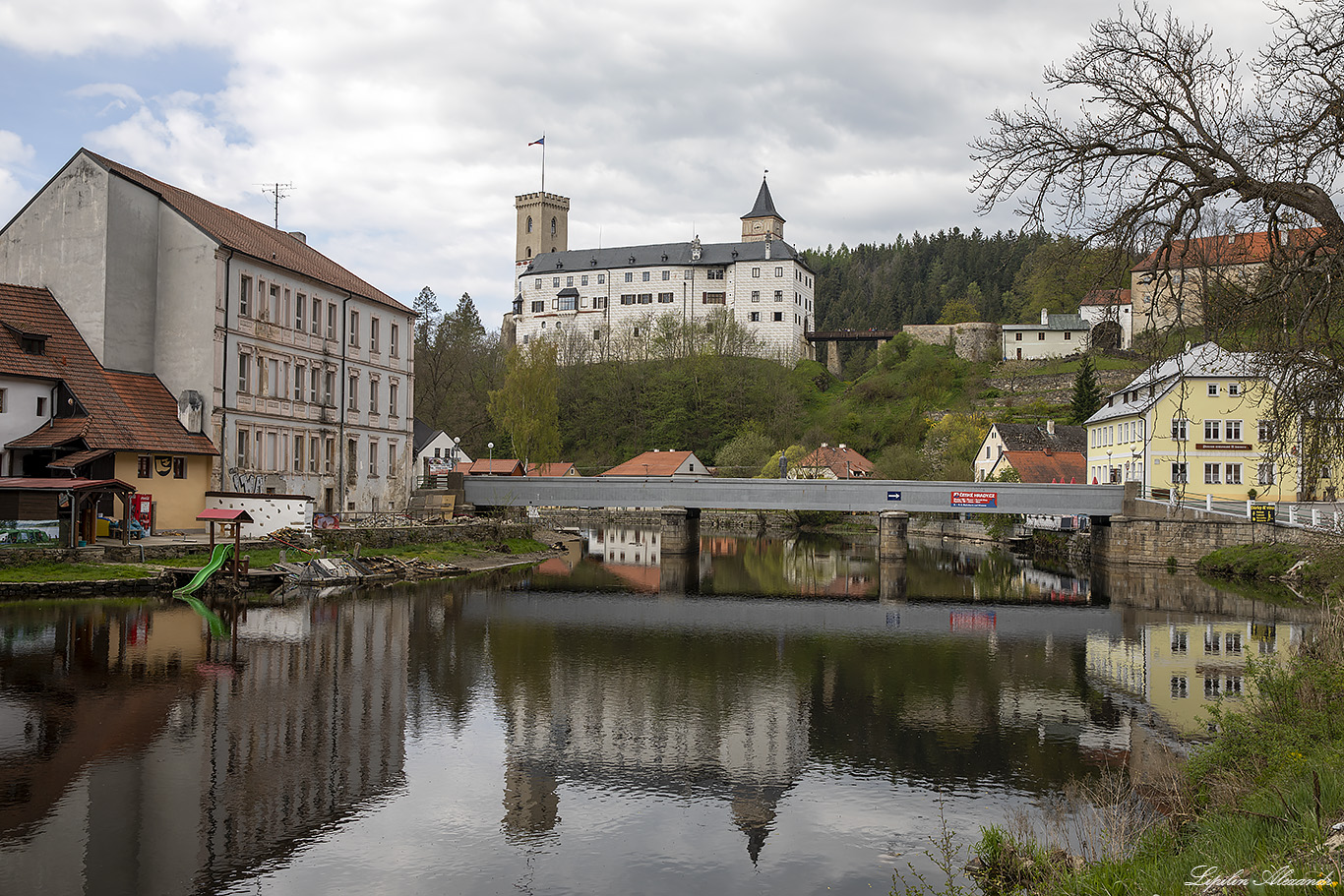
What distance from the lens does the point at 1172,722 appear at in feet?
58.3

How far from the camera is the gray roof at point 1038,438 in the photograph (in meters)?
80.8

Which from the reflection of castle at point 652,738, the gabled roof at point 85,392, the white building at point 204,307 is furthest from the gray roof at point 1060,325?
the reflection of castle at point 652,738

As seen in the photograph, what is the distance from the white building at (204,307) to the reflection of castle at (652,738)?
81.9ft

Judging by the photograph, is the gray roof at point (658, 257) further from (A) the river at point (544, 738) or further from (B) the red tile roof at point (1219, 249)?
(B) the red tile roof at point (1219, 249)

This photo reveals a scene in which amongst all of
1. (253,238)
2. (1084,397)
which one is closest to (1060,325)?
(1084,397)

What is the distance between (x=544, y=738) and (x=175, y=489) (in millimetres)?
26528

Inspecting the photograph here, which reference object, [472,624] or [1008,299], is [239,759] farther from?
[1008,299]

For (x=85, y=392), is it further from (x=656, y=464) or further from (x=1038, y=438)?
(x=1038, y=438)

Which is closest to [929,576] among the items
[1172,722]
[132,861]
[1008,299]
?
[1172,722]

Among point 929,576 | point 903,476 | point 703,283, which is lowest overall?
point 929,576

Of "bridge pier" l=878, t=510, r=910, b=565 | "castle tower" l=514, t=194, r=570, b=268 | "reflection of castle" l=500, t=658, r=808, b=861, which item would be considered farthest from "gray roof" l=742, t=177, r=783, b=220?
"reflection of castle" l=500, t=658, r=808, b=861

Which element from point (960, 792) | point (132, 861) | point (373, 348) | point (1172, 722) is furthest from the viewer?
point (373, 348)

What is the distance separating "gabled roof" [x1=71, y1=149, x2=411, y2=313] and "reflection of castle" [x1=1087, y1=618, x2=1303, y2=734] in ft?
113

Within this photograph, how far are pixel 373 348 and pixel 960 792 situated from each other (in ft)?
140
